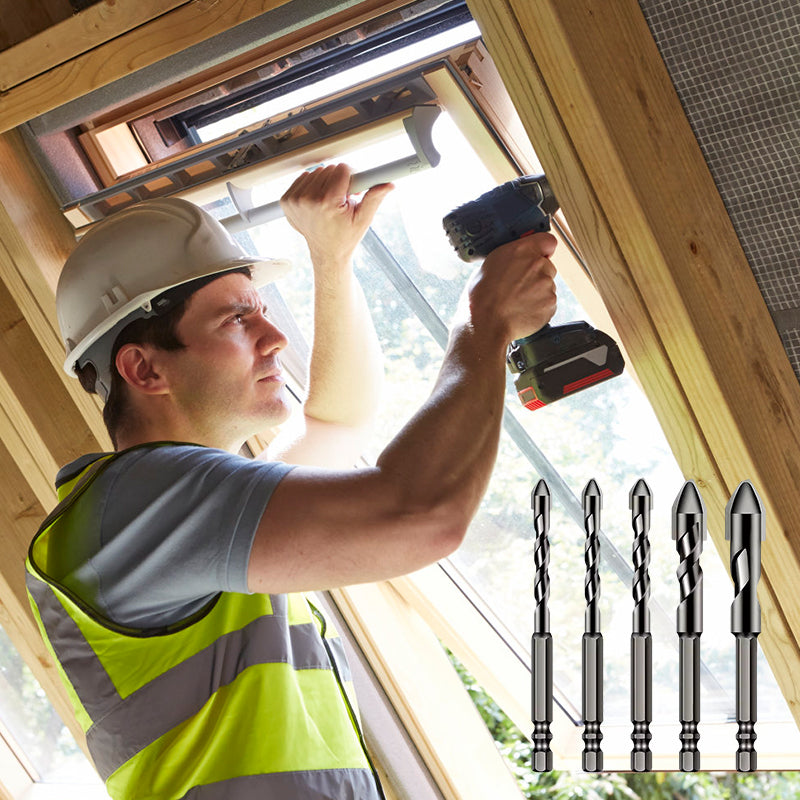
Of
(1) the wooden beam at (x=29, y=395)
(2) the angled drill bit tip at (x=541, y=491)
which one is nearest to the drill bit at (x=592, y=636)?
(2) the angled drill bit tip at (x=541, y=491)

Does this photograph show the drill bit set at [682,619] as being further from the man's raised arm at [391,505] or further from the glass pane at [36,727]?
the glass pane at [36,727]

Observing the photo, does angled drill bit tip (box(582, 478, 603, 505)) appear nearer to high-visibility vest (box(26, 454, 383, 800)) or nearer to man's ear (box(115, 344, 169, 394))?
high-visibility vest (box(26, 454, 383, 800))

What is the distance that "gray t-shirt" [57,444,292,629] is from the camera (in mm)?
1145

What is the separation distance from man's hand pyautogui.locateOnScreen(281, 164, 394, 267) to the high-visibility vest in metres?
0.58

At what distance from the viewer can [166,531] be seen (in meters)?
1.20

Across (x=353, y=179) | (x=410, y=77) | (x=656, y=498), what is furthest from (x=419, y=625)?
(x=410, y=77)

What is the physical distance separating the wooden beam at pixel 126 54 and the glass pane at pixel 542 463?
31 cm

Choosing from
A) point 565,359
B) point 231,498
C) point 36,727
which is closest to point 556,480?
point 565,359

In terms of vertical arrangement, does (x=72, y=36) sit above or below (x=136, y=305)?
above

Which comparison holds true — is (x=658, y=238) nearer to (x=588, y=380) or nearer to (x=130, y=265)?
(x=588, y=380)

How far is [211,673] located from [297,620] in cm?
20

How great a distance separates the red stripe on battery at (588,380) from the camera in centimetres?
141

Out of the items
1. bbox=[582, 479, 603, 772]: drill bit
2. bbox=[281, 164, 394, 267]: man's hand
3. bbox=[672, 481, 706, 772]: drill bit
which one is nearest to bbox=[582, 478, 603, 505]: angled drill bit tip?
bbox=[582, 479, 603, 772]: drill bit

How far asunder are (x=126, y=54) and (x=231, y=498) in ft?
2.79
